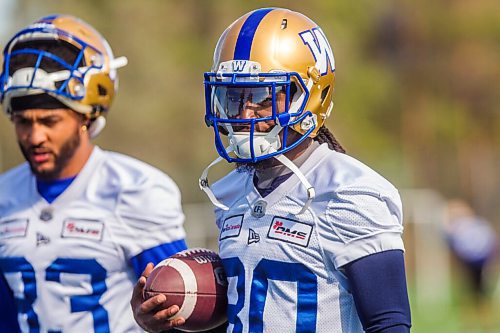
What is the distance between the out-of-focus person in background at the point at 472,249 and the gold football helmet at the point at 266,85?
1303 centimetres

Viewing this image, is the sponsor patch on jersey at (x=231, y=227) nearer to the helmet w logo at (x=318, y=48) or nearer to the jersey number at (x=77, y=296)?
the helmet w logo at (x=318, y=48)

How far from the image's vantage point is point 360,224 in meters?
3.38

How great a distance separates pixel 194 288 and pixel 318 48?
87 centimetres

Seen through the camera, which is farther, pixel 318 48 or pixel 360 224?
pixel 318 48

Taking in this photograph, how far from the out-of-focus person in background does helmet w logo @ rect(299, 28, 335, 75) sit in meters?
13.0

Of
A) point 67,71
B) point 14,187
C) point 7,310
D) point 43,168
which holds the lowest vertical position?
point 7,310

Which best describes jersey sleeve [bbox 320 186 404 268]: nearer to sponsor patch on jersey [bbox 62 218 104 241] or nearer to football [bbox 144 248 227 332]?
football [bbox 144 248 227 332]

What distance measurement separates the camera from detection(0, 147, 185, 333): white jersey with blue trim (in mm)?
4535

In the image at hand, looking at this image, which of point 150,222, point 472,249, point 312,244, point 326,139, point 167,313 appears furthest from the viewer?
point 472,249

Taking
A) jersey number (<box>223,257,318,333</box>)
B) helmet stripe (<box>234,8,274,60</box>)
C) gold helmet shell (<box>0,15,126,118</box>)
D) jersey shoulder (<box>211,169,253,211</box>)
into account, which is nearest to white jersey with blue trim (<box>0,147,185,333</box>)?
gold helmet shell (<box>0,15,126,118</box>)

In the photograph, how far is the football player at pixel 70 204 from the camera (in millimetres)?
4543

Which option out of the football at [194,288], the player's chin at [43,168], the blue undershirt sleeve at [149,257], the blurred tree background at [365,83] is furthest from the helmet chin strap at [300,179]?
the blurred tree background at [365,83]

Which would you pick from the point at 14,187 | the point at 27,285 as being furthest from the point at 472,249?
the point at 27,285

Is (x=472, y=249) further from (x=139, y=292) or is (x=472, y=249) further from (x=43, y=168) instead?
(x=139, y=292)
